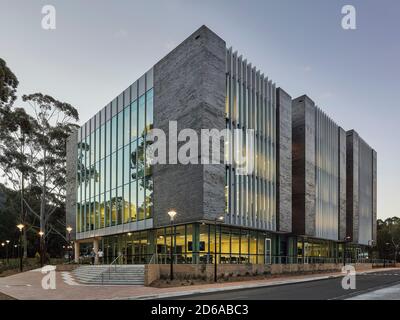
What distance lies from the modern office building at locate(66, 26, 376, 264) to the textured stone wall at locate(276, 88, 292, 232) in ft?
0.36

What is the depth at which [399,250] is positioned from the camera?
11638cm

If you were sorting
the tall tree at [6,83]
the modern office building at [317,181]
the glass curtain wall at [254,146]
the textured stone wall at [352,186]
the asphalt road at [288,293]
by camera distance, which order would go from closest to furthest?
the asphalt road at [288,293], the tall tree at [6,83], the glass curtain wall at [254,146], the modern office building at [317,181], the textured stone wall at [352,186]

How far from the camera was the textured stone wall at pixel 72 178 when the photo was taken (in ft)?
185

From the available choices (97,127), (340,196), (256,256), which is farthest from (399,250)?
(97,127)

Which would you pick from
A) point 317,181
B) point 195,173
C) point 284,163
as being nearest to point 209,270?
point 195,173

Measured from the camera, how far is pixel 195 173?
109ft

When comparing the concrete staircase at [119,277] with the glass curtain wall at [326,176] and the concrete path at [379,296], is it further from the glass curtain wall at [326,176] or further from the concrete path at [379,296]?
the glass curtain wall at [326,176]

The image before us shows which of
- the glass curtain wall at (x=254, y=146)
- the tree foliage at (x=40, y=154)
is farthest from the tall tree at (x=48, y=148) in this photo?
the glass curtain wall at (x=254, y=146)

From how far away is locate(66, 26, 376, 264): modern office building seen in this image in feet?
112

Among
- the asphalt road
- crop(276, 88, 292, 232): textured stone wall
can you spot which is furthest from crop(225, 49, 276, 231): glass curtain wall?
the asphalt road

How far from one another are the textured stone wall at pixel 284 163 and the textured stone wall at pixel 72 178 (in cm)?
2753

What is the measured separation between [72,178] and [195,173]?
29.1 m

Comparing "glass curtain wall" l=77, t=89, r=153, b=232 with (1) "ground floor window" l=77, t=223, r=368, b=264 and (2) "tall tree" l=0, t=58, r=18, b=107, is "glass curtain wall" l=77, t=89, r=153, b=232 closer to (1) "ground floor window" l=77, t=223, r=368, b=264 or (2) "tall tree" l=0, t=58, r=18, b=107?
(1) "ground floor window" l=77, t=223, r=368, b=264

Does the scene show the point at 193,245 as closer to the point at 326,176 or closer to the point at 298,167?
the point at 298,167
